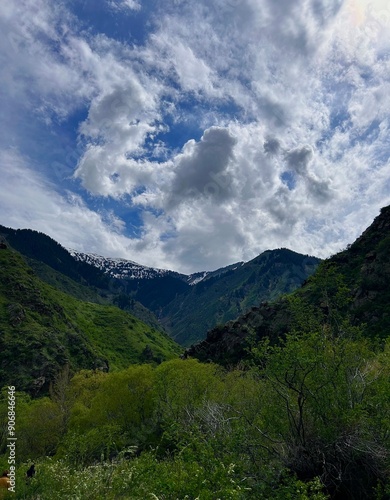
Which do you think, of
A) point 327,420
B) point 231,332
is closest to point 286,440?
point 327,420

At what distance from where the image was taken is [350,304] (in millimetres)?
88750

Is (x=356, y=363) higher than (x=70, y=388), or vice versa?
(x=356, y=363)

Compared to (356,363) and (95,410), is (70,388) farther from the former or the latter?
(356,363)

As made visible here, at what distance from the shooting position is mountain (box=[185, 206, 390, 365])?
271 ft

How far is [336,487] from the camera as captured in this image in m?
15.6

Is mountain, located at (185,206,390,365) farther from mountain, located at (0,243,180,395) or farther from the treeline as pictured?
the treeline

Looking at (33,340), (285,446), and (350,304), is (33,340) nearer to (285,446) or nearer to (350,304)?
(350,304)

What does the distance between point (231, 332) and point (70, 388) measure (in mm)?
52493

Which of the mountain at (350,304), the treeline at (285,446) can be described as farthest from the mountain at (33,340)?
the treeline at (285,446)

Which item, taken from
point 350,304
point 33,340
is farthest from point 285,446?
point 33,340

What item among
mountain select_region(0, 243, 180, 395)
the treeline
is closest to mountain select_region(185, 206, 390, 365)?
mountain select_region(0, 243, 180, 395)

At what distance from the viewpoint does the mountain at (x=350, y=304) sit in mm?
82562

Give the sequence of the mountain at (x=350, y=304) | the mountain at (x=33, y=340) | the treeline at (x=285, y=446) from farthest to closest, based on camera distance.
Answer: the mountain at (x=33, y=340) → the mountain at (x=350, y=304) → the treeline at (x=285, y=446)

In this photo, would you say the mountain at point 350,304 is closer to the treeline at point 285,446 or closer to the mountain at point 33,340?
the mountain at point 33,340
